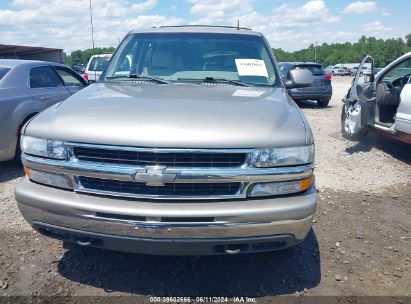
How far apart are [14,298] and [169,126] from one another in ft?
5.57

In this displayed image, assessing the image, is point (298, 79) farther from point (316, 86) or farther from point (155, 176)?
point (316, 86)

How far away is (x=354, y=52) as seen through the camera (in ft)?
352

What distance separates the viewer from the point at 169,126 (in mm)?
2416

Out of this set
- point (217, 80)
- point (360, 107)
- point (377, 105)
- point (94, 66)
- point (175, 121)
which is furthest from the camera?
point (94, 66)

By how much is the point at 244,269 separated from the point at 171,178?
120 cm

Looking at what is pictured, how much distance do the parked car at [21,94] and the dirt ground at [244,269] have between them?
1393mm

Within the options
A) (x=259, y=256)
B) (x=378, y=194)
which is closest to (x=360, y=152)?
(x=378, y=194)

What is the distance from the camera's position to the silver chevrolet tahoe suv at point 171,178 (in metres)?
2.37

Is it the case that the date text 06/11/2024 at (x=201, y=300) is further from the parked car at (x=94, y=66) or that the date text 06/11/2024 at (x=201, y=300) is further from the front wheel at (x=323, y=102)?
the front wheel at (x=323, y=102)

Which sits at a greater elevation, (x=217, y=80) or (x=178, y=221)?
(x=217, y=80)

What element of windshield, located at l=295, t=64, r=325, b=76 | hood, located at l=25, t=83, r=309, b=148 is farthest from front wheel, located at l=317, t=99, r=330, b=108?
hood, located at l=25, t=83, r=309, b=148

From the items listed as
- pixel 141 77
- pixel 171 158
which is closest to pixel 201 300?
pixel 171 158

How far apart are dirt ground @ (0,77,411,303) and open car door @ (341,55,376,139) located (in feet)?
9.03

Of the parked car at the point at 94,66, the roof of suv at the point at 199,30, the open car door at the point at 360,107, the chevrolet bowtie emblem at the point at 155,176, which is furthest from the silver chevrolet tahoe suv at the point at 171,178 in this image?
the parked car at the point at 94,66
